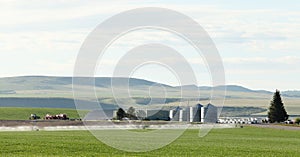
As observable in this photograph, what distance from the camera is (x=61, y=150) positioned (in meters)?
50.8

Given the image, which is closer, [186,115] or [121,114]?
[121,114]

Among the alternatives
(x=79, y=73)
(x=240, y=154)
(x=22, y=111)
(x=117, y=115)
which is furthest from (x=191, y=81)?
(x=22, y=111)

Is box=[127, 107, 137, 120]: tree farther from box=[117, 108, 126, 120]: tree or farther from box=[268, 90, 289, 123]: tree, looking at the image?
box=[268, 90, 289, 123]: tree

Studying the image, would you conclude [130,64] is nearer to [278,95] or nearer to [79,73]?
[79,73]

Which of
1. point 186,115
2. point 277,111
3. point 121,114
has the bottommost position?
point 121,114

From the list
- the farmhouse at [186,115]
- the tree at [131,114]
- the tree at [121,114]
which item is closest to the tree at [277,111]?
the farmhouse at [186,115]

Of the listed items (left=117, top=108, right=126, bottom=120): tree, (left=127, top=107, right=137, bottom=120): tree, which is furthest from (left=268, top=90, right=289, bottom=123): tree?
(left=117, top=108, right=126, bottom=120): tree

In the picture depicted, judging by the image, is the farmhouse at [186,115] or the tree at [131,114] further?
the farmhouse at [186,115]

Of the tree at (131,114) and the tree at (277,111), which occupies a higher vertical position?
the tree at (277,111)

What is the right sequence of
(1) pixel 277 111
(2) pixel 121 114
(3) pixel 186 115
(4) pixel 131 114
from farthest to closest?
1. (3) pixel 186 115
2. (1) pixel 277 111
3. (2) pixel 121 114
4. (4) pixel 131 114

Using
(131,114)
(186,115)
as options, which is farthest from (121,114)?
(186,115)

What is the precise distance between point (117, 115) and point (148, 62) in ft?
309

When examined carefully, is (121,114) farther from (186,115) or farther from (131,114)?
(186,115)

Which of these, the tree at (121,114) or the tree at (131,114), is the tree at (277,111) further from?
the tree at (121,114)
